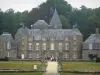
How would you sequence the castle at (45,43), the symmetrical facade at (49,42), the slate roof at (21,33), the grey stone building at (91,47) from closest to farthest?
1. the grey stone building at (91,47)
2. the castle at (45,43)
3. the symmetrical facade at (49,42)
4. the slate roof at (21,33)

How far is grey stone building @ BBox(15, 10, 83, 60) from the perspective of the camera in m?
83.9

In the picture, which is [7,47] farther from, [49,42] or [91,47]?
[91,47]

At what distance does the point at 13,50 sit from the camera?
83375mm

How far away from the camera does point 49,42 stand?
277 ft

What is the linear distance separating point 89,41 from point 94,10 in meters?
37.5

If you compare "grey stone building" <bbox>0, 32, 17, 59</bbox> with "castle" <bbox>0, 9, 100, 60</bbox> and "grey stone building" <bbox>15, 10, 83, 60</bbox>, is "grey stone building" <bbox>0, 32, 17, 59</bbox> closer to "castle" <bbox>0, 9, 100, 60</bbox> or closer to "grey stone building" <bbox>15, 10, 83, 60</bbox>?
"castle" <bbox>0, 9, 100, 60</bbox>

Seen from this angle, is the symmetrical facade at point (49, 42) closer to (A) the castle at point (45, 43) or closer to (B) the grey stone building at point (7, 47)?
(A) the castle at point (45, 43)

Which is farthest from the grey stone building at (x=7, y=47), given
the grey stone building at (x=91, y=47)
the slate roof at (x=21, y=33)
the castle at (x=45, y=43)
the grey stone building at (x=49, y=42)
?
the grey stone building at (x=91, y=47)

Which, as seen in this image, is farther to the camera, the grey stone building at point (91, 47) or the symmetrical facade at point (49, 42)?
the symmetrical facade at point (49, 42)

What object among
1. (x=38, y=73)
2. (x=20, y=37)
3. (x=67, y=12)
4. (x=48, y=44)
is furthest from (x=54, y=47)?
(x=38, y=73)

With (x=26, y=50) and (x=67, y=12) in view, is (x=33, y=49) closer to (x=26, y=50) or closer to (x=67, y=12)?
(x=26, y=50)

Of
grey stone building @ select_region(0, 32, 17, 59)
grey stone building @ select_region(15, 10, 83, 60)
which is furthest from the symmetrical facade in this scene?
grey stone building @ select_region(0, 32, 17, 59)

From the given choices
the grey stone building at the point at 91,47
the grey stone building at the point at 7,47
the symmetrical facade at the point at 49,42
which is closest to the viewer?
→ the grey stone building at the point at 91,47

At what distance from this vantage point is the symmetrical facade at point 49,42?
→ 8388 cm
